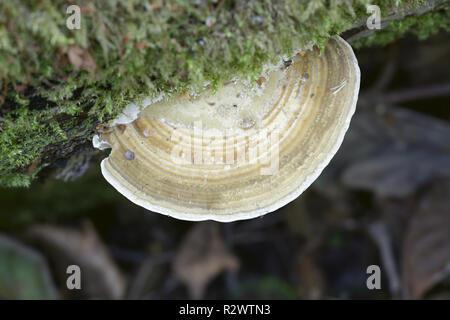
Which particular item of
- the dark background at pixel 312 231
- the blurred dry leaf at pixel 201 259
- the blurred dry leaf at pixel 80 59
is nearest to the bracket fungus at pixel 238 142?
the blurred dry leaf at pixel 80 59

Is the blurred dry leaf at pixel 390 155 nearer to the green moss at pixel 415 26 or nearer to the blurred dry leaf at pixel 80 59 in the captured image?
the green moss at pixel 415 26

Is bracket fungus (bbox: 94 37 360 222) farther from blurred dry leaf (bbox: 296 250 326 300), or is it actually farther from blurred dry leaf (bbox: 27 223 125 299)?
blurred dry leaf (bbox: 296 250 326 300)

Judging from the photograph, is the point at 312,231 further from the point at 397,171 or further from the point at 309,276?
the point at 397,171

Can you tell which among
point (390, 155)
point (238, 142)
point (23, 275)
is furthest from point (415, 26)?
point (23, 275)

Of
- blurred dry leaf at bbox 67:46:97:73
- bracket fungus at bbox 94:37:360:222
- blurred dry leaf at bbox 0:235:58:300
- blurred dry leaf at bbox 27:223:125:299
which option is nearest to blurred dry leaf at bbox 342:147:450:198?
bracket fungus at bbox 94:37:360:222

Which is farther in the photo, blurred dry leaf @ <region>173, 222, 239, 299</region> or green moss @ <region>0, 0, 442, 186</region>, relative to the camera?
blurred dry leaf @ <region>173, 222, 239, 299</region>

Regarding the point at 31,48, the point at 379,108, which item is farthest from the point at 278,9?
the point at 379,108
